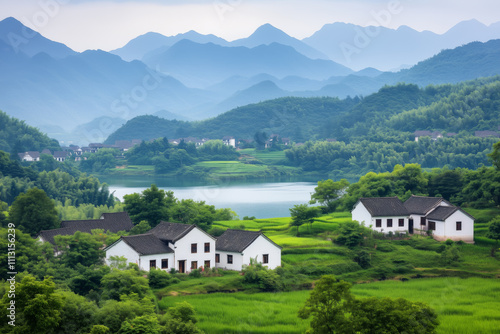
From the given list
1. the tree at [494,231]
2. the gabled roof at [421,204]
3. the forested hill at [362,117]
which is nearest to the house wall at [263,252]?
the gabled roof at [421,204]

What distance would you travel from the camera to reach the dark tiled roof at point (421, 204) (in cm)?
3575

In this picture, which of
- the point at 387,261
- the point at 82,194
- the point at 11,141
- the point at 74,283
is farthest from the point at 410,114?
the point at 74,283

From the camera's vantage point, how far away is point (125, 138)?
167875 mm

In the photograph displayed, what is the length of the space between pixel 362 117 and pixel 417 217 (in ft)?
352

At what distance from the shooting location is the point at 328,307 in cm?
1805

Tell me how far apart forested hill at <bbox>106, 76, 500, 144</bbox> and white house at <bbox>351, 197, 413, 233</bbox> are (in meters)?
79.8

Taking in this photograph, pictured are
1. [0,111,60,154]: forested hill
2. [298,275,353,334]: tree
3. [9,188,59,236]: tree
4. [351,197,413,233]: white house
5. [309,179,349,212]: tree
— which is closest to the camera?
[298,275,353,334]: tree

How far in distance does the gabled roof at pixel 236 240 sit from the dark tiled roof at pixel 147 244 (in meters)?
2.75

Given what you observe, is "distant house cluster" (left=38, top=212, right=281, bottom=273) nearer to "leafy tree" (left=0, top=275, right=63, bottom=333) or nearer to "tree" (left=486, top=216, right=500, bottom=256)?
"leafy tree" (left=0, top=275, right=63, bottom=333)

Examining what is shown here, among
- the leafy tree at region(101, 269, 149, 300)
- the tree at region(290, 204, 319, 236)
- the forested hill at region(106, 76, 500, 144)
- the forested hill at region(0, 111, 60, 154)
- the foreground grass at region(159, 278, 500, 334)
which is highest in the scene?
the forested hill at region(106, 76, 500, 144)

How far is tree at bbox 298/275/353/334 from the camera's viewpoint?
58.4 ft

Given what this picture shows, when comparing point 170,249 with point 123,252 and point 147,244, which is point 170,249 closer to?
point 147,244

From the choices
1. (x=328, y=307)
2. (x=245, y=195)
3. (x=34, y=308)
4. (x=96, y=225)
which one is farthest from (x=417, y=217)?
(x=245, y=195)

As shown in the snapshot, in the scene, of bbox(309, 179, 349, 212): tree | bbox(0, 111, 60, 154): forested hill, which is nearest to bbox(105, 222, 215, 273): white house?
bbox(309, 179, 349, 212): tree
